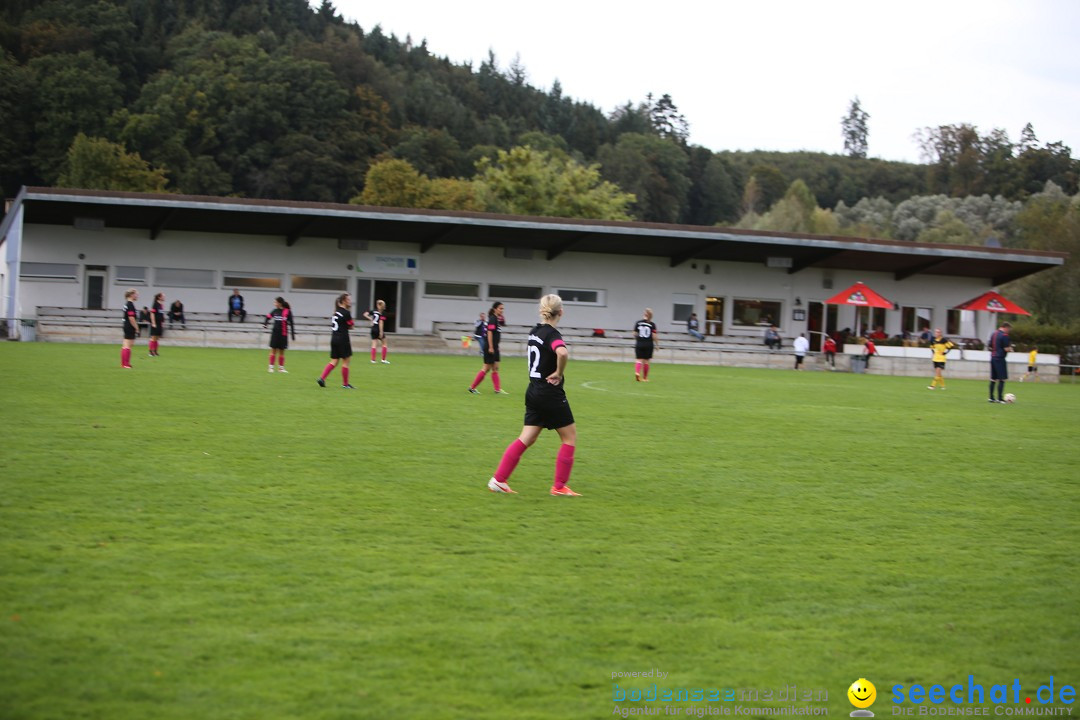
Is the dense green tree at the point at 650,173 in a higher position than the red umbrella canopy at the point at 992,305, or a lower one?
higher

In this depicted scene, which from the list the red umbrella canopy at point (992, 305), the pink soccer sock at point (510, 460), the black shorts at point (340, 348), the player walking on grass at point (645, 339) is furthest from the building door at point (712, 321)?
the pink soccer sock at point (510, 460)

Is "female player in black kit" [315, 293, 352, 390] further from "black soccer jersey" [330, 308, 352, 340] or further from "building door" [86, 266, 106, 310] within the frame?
"building door" [86, 266, 106, 310]

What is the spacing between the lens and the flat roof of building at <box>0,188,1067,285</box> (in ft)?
130

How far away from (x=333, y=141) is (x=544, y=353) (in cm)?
8101

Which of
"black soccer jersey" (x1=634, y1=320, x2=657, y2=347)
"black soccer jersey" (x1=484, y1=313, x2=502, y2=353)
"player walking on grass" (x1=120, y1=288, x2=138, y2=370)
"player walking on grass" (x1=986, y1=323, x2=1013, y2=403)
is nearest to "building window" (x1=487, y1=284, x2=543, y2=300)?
"black soccer jersey" (x1=634, y1=320, x2=657, y2=347)

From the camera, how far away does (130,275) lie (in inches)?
1649

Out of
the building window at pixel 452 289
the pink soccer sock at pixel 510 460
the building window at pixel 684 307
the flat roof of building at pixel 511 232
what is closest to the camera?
the pink soccer sock at pixel 510 460

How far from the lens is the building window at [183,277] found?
42156 mm

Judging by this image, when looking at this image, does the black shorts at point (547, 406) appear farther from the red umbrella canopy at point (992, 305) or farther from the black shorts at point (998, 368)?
the red umbrella canopy at point (992, 305)

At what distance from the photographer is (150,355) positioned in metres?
29.6

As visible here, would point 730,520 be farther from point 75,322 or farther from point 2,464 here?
A: point 75,322

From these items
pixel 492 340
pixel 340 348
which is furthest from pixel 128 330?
pixel 492 340

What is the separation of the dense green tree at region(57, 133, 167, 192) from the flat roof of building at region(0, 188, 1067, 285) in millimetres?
24763

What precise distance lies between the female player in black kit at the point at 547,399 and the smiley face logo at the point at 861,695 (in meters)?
4.69
